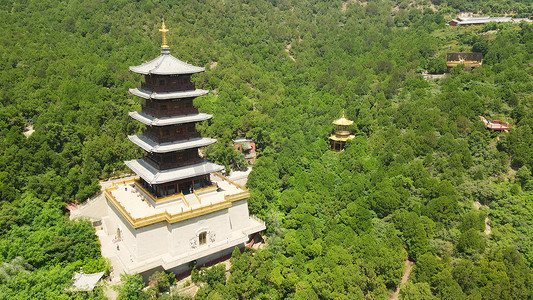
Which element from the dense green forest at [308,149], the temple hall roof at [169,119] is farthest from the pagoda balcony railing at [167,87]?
the dense green forest at [308,149]

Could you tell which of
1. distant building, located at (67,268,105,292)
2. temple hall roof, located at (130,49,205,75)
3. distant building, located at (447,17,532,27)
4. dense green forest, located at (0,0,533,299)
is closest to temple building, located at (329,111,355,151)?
dense green forest, located at (0,0,533,299)

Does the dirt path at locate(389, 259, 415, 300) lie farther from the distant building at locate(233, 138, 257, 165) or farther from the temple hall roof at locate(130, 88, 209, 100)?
the distant building at locate(233, 138, 257, 165)

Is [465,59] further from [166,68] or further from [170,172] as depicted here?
[170,172]

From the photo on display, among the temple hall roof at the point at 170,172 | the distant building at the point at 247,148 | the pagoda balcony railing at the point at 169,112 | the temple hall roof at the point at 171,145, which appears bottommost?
the distant building at the point at 247,148

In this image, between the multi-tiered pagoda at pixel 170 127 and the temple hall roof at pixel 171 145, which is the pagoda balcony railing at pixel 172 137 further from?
the temple hall roof at pixel 171 145

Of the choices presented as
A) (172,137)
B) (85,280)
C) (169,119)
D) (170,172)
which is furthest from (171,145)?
(85,280)

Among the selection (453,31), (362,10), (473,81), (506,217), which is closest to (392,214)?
(506,217)
